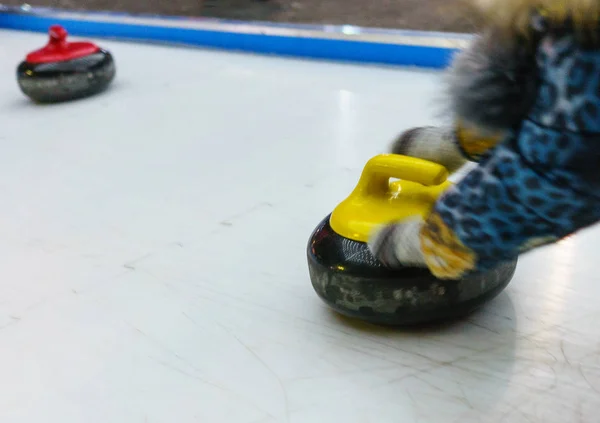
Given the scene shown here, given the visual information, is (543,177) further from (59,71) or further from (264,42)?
(264,42)

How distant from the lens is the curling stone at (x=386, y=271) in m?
0.64

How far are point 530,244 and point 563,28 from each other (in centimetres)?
16

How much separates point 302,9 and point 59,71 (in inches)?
55.0

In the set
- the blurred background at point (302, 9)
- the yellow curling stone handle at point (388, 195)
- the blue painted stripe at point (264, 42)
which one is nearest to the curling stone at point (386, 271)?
the yellow curling stone handle at point (388, 195)

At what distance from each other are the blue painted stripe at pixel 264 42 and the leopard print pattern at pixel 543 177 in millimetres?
1094

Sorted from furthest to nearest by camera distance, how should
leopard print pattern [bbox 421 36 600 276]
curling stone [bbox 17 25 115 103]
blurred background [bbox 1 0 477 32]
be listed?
1. blurred background [bbox 1 0 477 32]
2. curling stone [bbox 17 25 115 103]
3. leopard print pattern [bbox 421 36 600 276]

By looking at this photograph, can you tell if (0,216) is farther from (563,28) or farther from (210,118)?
(563,28)

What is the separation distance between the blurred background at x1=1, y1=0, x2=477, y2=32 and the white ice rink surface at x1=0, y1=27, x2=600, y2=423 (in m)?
1.11

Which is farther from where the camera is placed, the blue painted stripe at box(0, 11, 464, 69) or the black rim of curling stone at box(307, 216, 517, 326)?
the blue painted stripe at box(0, 11, 464, 69)

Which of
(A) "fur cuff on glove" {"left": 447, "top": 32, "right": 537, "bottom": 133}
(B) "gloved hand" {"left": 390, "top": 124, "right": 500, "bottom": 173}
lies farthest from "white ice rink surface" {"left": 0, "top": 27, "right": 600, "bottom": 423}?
(B) "gloved hand" {"left": 390, "top": 124, "right": 500, "bottom": 173}

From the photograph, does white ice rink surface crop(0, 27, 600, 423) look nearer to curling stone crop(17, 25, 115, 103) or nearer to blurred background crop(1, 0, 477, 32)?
curling stone crop(17, 25, 115, 103)

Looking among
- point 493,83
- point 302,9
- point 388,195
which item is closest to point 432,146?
point 388,195

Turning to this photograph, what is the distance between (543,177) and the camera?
0.43 m

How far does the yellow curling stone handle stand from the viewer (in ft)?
2.12
